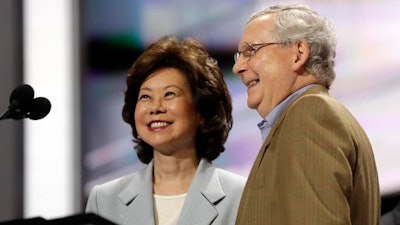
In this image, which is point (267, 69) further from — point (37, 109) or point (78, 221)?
point (78, 221)

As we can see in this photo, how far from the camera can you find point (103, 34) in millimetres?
3059

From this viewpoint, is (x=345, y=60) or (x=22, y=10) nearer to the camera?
(x=22, y=10)

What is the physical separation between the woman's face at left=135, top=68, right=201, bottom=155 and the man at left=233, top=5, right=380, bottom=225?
0.37 m

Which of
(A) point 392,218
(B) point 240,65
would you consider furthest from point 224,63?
(B) point 240,65

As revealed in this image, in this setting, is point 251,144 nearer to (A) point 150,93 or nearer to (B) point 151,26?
(B) point 151,26

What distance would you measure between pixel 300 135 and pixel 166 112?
0.68 meters

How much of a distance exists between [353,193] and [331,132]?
0.52 ft

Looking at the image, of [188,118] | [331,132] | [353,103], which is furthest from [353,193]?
[353,103]

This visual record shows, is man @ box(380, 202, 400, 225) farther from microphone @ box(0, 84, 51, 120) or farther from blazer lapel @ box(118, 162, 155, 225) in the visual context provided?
microphone @ box(0, 84, 51, 120)

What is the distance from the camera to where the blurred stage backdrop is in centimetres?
306

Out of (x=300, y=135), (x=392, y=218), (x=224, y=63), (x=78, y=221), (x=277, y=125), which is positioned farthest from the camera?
(x=224, y=63)

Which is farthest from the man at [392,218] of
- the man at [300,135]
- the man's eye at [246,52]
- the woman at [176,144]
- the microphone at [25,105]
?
the microphone at [25,105]

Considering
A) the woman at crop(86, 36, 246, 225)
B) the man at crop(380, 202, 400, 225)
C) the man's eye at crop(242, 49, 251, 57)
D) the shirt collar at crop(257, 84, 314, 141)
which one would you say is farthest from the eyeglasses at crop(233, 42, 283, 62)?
the man at crop(380, 202, 400, 225)

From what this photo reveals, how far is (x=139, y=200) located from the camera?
82.7 inches
